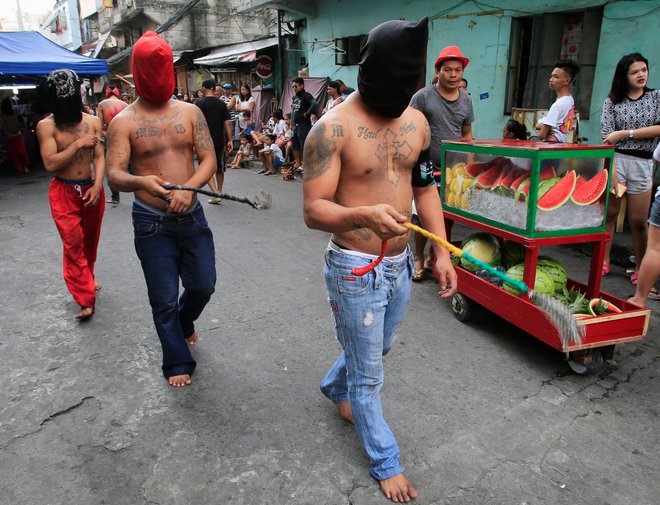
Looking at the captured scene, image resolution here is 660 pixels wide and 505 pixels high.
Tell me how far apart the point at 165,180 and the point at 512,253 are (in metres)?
2.71

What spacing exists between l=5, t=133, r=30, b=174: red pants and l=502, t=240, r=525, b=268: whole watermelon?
1383 cm

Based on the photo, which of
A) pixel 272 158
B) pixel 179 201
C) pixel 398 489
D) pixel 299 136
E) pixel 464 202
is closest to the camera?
pixel 398 489

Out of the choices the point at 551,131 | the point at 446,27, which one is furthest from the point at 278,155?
the point at 551,131

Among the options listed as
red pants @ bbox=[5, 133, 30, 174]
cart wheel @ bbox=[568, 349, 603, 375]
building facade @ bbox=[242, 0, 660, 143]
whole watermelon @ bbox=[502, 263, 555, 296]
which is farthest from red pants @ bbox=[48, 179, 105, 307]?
red pants @ bbox=[5, 133, 30, 174]

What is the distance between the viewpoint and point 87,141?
4355mm

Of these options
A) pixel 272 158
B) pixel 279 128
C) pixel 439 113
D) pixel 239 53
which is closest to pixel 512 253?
pixel 439 113

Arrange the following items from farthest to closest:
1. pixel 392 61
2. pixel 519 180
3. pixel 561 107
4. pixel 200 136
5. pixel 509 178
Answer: pixel 561 107 → pixel 509 178 → pixel 519 180 → pixel 200 136 → pixel 392 61

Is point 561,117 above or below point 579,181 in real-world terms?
above

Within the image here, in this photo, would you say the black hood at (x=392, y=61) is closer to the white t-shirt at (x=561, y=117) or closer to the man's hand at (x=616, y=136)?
the man's hand at (x=616, y=136)

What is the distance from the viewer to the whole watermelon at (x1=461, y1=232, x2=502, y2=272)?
13.4ft

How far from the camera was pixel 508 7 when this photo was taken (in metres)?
7.95

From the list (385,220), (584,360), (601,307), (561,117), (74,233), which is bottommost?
(584,360)

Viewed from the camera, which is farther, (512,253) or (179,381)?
(512,253)

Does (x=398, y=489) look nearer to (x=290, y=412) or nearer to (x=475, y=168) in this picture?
(x=290, y=412)
